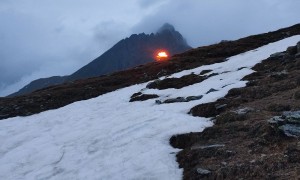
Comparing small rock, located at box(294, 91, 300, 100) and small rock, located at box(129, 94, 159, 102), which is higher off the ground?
small rock, located at box(129, 94, 159, 102)

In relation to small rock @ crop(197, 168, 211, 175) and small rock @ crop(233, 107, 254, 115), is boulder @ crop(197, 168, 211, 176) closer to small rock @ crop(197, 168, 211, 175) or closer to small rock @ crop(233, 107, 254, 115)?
small rock @ crop(197, 168, 211, 175)

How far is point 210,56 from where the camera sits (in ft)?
213

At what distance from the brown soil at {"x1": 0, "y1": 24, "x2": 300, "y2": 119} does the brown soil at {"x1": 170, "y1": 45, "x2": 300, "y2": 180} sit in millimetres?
26483

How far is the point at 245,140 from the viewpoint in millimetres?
18156

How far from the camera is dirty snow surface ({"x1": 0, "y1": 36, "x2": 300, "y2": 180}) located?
19.7m

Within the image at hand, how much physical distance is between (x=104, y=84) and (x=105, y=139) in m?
34.8

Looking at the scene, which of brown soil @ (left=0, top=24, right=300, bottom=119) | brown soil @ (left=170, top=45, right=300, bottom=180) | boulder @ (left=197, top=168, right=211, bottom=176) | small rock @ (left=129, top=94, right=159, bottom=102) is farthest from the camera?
brown soil @ (left=0, top=24, right=300, bottom=119)

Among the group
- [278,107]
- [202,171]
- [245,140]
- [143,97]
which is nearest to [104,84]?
[143,97]

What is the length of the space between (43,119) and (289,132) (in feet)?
87.7

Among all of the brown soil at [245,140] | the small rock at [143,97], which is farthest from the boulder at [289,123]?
the small rock at [143,97]

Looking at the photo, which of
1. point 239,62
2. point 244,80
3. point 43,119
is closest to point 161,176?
point 244,80

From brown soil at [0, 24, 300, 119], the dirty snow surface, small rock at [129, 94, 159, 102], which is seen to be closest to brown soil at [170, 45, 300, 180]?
the dirty snow surface

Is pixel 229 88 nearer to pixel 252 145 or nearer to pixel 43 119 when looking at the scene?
pixel 252 145

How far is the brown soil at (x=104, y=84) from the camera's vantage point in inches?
1896
